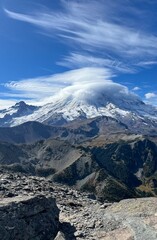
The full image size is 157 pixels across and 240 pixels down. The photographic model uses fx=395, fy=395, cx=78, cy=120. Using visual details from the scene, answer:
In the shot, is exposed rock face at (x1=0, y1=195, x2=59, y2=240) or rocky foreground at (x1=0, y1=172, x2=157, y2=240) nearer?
exposed rock face at (x1=0, y1=195, x2=59, y2=240)

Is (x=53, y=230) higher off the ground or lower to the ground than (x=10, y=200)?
lower

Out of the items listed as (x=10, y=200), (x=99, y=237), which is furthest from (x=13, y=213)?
(x=99, y=237)

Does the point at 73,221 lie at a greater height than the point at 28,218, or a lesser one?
lesser

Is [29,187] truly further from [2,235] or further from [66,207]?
[2,235]

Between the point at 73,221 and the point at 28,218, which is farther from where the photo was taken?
the point at 73,221

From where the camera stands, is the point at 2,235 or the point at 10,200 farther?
the point at 10,200

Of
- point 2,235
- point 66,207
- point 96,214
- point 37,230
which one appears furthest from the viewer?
point 66,207

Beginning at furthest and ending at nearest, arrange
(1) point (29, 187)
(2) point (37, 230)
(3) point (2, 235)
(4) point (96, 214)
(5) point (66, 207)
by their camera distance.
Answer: (1) point (29, 187) → (5) point (66, 207) → (4) point (96, 214) → (2) point (37, 230) → (3) point (2, 235)

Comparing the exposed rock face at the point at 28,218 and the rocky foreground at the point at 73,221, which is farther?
the rocky foreground at the point at 73,221
